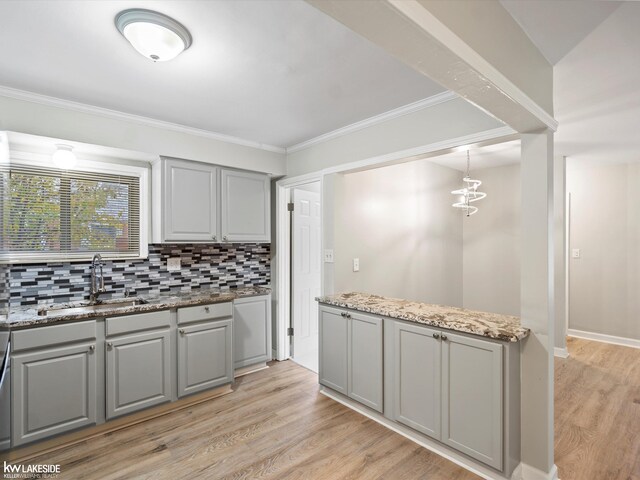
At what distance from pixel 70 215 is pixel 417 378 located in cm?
302

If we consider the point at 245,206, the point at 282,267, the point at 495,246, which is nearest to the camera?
the point at 245,206

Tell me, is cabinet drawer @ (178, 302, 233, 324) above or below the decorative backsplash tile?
below

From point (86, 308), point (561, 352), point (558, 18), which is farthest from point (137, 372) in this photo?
point (561, 352)

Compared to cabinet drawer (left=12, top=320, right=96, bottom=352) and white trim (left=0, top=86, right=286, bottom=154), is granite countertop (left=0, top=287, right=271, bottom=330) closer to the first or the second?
cabinet drawer (left=12, top=320, right=96, bottom=352)

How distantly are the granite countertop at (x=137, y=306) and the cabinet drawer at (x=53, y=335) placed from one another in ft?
0.13

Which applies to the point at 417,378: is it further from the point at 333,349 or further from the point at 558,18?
the point at 558,18

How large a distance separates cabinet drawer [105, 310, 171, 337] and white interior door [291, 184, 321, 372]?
5.29 ft

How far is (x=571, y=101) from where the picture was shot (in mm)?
2482

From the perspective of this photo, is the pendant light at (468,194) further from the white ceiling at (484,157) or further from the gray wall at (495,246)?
the gray wall at (495,246)

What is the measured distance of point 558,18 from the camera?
1.53 m

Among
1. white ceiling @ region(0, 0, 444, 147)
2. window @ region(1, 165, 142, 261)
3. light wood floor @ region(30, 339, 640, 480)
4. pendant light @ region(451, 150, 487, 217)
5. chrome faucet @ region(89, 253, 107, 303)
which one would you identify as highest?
white ceiling @ region(0, 0, 444, 147)

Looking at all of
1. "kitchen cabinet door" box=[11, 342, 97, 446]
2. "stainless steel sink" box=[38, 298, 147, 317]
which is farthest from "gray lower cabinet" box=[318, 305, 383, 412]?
"kitchen cabinet door" box=[11, 342, 97, 446]

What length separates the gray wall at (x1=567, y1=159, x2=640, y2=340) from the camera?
4.29 meters

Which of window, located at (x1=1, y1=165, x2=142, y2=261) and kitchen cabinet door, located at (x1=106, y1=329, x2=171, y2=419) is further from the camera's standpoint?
window, located at (x1=1, y1=165, x2=142, y2=261)
